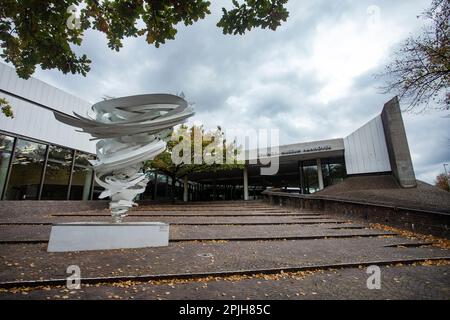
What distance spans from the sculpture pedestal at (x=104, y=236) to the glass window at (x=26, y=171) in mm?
9236

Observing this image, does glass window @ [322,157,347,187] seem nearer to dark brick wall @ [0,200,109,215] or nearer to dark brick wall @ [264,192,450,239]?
dark brick wall @ [264,192,450,239]

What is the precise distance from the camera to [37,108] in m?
13.6

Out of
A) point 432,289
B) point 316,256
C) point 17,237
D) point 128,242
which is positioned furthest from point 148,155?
point 432,289

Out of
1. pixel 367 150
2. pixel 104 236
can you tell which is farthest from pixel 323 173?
pixel 104 236

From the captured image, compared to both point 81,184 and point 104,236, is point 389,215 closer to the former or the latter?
point 104,236

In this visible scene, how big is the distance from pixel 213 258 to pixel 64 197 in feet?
46.1

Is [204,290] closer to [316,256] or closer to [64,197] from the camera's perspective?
[316,256]

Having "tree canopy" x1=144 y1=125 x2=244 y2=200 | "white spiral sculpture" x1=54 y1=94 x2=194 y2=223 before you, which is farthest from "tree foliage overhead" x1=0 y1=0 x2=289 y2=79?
"tree canopy" x1=144 y1=125 x2=244 y2=200

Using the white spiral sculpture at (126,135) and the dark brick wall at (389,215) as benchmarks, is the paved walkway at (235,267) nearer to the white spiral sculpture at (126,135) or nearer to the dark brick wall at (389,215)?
the dark brick wall at (389,215)

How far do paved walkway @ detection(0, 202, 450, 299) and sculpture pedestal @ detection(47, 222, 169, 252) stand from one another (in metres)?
0.37

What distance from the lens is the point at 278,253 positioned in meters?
6.23

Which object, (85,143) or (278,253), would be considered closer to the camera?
(278,253)

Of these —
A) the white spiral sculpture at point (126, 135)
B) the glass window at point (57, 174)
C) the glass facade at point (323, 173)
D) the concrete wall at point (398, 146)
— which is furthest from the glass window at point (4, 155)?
the glass facade at point (323, 173)
